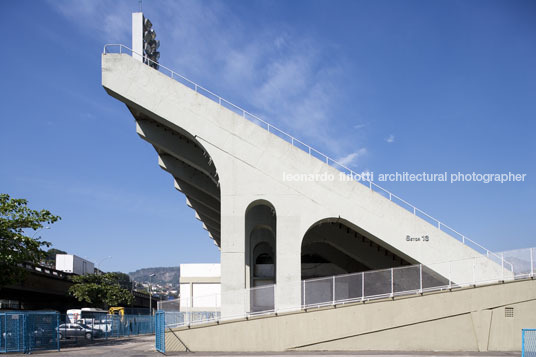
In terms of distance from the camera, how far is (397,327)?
70.5ft

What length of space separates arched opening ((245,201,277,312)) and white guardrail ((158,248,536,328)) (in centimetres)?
6

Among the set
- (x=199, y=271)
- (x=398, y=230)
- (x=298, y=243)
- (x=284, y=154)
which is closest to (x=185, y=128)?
(x=284, y=154)

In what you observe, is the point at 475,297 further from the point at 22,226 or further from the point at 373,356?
the point at 22,226

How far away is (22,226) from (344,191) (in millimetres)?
15945

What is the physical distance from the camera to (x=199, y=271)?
85.2 m

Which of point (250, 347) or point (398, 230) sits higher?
point (398, 230)

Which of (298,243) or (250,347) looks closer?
(250,347)

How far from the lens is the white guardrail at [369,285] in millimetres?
22109

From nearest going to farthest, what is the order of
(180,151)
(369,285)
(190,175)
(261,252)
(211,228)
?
(369,285)
(180,151)
(261,252)
(190,175)
(211,228)

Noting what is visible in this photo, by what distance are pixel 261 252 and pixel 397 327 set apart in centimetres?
1468

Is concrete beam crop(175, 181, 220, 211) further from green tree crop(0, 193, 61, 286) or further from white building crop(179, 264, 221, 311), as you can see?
white building crop(179, 264, 221, 311)

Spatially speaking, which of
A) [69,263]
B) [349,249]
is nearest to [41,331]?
[349,249]

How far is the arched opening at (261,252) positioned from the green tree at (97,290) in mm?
27434

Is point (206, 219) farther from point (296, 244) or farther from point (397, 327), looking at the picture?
point (397, 327)
